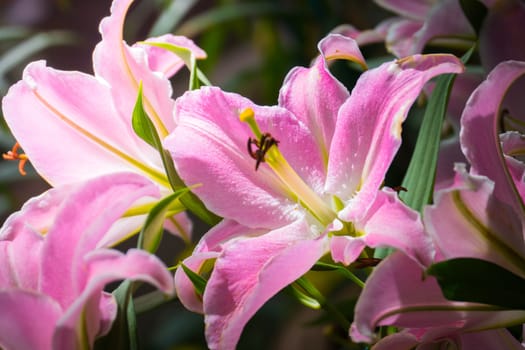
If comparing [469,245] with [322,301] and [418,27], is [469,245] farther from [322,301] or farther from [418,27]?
[418,27]

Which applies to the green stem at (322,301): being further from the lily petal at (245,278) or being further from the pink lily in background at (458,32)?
the pink lily in background at (458,32)

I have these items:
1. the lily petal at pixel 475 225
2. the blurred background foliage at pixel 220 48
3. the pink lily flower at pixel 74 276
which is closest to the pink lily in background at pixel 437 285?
the lily petal at pixel 475 225

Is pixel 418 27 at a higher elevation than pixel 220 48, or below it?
higher

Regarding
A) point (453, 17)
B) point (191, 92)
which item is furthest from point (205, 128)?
point (453, 17)

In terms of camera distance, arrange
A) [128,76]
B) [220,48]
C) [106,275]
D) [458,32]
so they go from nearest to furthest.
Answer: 1. [106,275]
2. [128,76]
3. [458,32]
4. [220,48]

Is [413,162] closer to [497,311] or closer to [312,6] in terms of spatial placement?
[497,311]

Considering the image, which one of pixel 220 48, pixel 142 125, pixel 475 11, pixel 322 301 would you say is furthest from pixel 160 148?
pixel 220 48

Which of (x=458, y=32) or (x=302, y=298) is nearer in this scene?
(x=302, y=298)

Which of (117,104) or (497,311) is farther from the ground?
(117,104)
